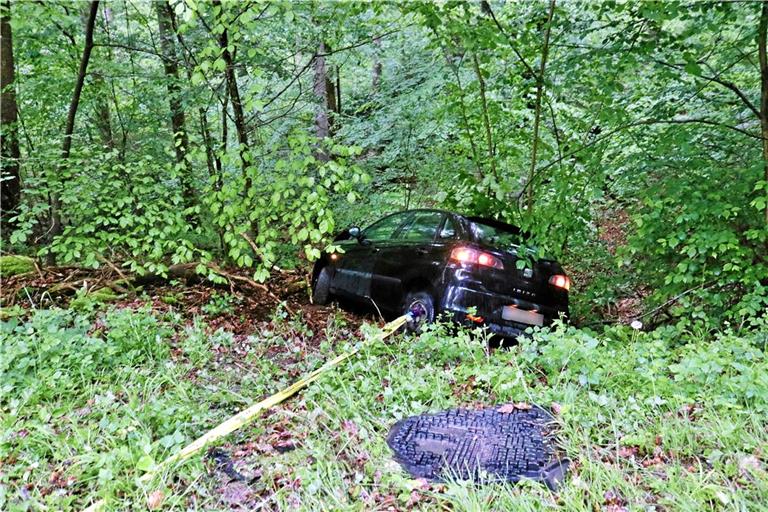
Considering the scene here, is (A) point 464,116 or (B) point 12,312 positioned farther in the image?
(A) point 464,116

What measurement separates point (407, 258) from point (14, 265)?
524 centimetres

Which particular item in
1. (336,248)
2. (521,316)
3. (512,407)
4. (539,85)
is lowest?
(521,316)

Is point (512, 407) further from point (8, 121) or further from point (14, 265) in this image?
point (8, 121)

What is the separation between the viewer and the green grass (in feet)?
7.54

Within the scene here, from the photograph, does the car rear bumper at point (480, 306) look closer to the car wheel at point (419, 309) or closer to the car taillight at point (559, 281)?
the car wheel at point (419, 309)

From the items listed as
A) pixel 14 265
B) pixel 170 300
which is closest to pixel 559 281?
pixel 170 300

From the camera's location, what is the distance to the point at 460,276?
194 inches

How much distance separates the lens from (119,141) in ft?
28.8

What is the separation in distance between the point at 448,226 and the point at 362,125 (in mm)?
4086

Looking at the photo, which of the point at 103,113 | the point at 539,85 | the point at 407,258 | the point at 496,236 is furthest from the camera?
the point at 103,113

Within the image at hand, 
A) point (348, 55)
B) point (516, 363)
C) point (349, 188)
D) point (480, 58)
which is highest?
point (348, 55)

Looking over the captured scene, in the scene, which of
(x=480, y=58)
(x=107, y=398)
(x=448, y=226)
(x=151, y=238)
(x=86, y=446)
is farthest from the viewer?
(x=480, y=58)

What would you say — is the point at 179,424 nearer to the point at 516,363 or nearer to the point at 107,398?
the point at 107,398

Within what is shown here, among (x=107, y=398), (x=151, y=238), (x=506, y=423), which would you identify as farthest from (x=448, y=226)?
(x=107, y=398)
